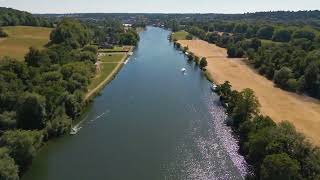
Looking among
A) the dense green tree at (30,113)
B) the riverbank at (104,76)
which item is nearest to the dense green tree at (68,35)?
the riverbank at (104,76)

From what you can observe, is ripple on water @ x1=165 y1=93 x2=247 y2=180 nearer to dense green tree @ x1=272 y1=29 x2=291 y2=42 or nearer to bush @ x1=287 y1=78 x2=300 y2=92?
bush @ x1=287 y1=78 x2=300 y2=92

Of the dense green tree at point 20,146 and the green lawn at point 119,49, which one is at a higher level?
the dense green tree at point 20,146

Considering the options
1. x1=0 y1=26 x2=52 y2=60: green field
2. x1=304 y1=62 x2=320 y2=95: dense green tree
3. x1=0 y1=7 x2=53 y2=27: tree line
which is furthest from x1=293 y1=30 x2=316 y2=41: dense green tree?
x1=0 y1=7 x2=53 y2=27: tree line

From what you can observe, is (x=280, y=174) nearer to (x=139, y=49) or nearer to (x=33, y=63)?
(x=33, y=63)

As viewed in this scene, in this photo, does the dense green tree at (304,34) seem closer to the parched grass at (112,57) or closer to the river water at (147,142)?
the parched grass at (112,57)

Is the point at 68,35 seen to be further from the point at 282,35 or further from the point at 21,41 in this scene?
the point at 282,35

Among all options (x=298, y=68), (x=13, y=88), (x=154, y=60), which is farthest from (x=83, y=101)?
(x=154, y=60)

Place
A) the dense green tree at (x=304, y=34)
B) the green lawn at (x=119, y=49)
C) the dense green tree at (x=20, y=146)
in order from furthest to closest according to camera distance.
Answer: the dense green tree at (x=304, y=34), the green lawn at (x=119, y=49), the dense green tree at (x=20, y=146)
